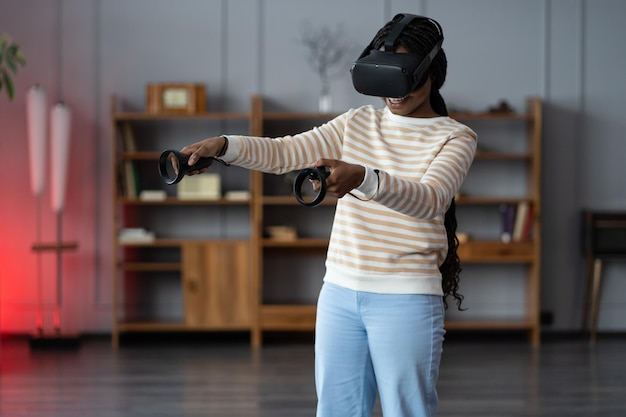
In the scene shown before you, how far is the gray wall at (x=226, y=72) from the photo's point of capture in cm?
578

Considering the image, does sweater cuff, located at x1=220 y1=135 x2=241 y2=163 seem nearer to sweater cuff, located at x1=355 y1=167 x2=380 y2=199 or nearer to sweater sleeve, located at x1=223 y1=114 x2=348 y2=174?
sweater sleeve, located at x1=223 y1=114 x2=348 y2=174

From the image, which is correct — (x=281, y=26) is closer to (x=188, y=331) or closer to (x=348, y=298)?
(x=188, y=331)

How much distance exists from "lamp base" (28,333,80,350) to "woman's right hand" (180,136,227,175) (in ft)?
13.5

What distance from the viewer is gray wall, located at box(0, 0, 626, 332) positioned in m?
5.78

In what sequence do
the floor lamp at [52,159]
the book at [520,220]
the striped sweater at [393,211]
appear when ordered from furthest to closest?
the book at [520,220] < the floor lamp at [52,159] < the striped sweater at [393,211]

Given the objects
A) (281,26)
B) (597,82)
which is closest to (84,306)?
(281,26)

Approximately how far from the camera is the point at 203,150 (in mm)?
1646

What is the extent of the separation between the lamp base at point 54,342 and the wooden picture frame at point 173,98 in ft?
5.12

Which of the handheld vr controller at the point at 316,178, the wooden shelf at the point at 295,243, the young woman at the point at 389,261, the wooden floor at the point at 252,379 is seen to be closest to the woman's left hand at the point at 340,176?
the handheld vr controller at the point at 316,178

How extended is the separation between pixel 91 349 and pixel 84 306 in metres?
0.50

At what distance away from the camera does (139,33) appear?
Result: 579 cm

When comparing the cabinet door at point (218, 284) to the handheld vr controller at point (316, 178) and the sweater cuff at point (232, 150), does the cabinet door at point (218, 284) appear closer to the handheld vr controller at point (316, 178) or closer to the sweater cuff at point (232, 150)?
the sweater cuff at point (232, 150)

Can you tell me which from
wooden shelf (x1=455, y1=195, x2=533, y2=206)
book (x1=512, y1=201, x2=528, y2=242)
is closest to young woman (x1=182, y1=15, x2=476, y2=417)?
wooden shelf (x1=455, y1=195, x2=533, y2=206)

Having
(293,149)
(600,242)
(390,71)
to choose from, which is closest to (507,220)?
(600,242)
